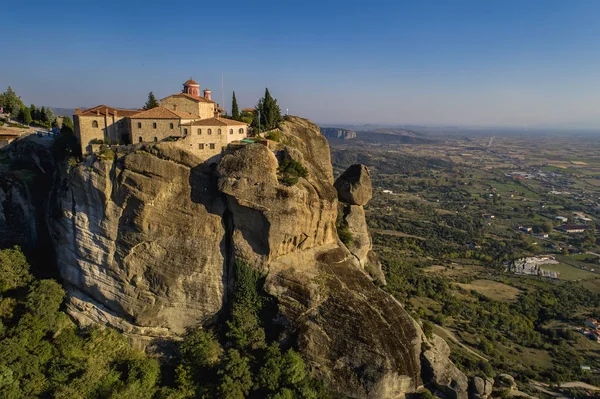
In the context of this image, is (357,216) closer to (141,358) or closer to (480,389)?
(480,389)

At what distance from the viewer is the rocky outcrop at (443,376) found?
29.5 m

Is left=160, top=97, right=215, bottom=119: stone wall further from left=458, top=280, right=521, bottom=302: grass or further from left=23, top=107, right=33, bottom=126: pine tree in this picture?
left=458, top=280, right=521, bottom=302: grass

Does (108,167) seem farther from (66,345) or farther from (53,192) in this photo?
(66,345)

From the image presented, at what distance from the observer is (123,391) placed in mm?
25969

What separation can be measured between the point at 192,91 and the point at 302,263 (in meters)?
27.4

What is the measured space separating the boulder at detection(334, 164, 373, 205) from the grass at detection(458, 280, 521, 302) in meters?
42.1

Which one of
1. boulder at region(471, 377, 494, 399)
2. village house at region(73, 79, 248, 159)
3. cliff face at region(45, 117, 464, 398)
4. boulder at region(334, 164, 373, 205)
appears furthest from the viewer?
boulder at region(334, 164, 373, 205)

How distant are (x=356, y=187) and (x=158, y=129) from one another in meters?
20.9

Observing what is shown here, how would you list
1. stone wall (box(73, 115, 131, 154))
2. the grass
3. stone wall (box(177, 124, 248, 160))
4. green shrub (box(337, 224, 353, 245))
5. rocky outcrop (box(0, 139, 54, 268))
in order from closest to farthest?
1. stone wall (box(177, 124, 248, 160))
2. stone wall (box(73, 115, 131, 154))
3. rocky outcrop (box(0, 139, 54, 268))
4. green shrub (box(337, 224, 353, 245))
5. the grass

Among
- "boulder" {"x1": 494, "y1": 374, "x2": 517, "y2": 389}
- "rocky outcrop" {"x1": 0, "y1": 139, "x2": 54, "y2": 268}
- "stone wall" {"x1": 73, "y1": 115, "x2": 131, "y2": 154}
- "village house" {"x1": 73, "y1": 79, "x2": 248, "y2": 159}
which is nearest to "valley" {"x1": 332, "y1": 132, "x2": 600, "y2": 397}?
"boulder" {"x1": 494, "y1": 374, "x2": 517, "y2": 389}

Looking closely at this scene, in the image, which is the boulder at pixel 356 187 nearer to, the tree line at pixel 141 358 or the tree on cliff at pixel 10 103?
the tree line at pixel 141 358

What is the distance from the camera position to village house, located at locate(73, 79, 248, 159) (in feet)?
106

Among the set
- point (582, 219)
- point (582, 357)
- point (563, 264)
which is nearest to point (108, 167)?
point (582, 357)

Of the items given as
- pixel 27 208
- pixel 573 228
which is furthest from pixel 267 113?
pixel 573 228
